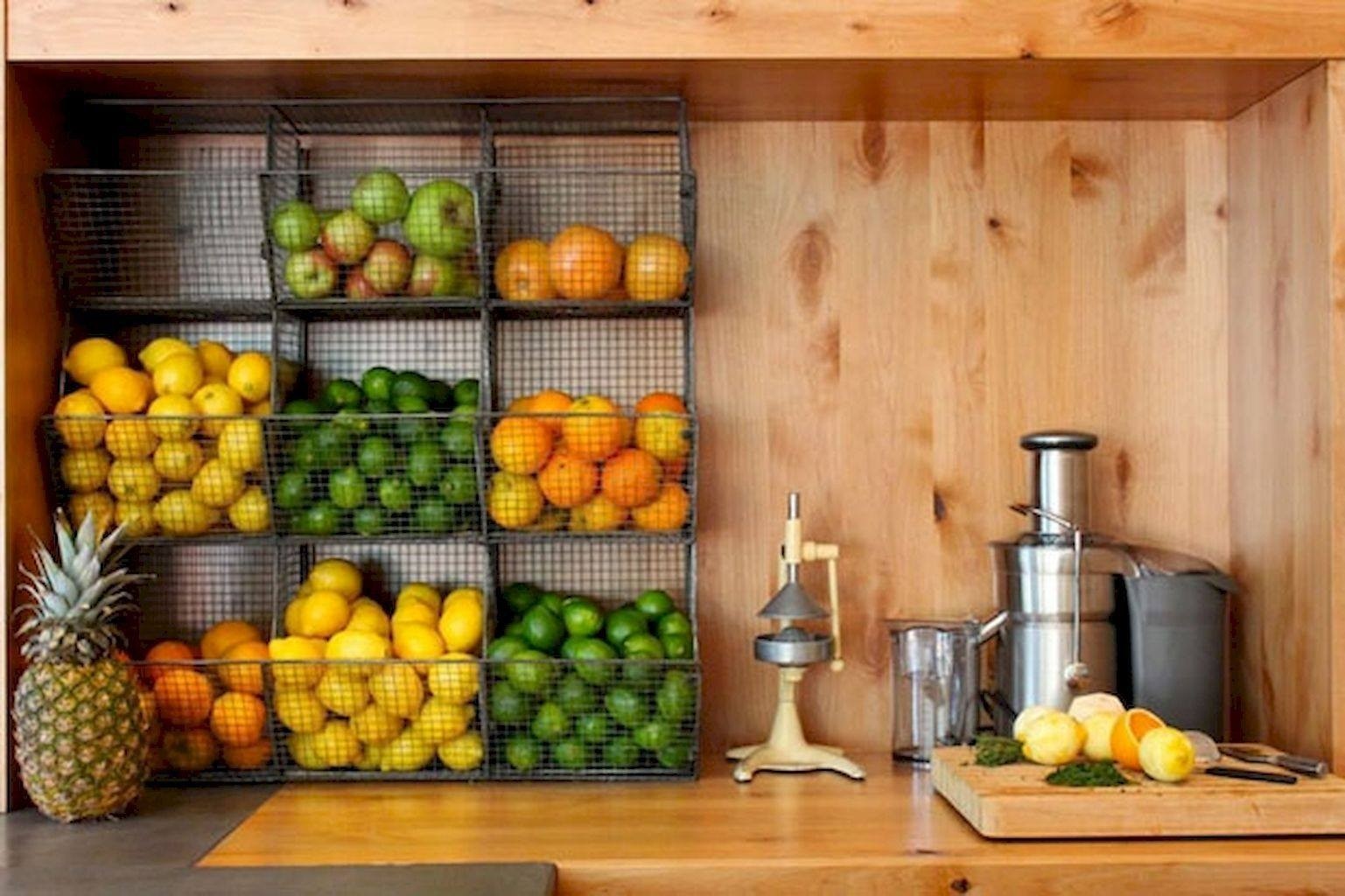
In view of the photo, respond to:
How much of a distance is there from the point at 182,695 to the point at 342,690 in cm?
22

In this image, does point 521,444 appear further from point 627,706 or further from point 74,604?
point 74,604

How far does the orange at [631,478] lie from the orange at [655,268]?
0.22 m

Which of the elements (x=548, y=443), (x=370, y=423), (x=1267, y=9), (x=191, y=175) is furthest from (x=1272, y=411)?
(x=191, y=175)

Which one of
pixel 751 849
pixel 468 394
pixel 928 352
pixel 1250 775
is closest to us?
pixel 751 849

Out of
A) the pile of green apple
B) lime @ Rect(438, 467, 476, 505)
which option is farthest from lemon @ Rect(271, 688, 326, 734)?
the pile of green apple

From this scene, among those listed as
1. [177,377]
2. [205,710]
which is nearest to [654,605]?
[205,710]

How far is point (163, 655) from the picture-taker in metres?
2.11

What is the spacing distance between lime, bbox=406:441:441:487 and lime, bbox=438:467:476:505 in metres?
0.02

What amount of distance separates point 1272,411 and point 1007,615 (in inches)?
18.4

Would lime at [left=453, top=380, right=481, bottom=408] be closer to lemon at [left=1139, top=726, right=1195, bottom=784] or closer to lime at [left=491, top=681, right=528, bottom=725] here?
lime at [left=491, top=681, right=528, bottom=725]

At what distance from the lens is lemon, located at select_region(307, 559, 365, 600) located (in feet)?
7.22

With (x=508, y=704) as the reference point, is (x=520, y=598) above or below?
above

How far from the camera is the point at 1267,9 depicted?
1996 millimetres

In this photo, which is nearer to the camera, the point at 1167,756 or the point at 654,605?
the point at 1167,756
